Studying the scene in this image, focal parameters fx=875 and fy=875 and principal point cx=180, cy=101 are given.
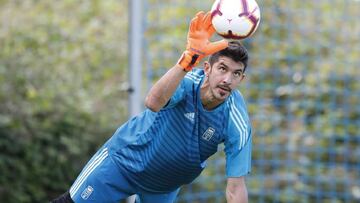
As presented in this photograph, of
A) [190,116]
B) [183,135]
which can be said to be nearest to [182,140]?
[183,135]

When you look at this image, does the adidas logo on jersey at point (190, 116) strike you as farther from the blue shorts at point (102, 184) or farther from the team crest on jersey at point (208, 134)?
the blue shorts at point (102, 184)

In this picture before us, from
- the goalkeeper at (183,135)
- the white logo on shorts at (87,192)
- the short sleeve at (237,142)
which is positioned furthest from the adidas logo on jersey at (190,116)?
the white logo on shorts at (87,192)

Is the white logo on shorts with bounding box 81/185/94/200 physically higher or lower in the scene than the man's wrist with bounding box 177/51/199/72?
lower

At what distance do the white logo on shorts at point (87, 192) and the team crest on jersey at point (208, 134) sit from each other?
0.78m

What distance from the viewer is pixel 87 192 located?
5457 millimetres

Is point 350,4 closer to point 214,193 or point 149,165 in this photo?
point 214,193

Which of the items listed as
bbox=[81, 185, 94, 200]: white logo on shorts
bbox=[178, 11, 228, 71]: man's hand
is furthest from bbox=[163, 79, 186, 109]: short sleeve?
bbox=[81, 185, 94, 200]: white logo on shorts

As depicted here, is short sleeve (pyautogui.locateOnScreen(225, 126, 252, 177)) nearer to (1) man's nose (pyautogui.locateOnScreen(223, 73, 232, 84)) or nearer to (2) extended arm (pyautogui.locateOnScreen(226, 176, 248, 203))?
(2) extended arm (pyautogui.locateOnScreen(226, 176, 248, 203))

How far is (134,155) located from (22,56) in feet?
11.3

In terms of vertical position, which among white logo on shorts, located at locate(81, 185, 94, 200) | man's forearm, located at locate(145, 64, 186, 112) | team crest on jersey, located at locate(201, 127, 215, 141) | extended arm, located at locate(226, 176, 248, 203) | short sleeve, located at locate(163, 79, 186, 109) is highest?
man's forearm, located at locate(145, 64, 186, 112)

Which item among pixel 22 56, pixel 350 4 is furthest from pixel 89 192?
pixel 350 4

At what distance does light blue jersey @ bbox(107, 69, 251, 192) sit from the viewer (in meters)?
5.20

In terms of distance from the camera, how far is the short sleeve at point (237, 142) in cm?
515

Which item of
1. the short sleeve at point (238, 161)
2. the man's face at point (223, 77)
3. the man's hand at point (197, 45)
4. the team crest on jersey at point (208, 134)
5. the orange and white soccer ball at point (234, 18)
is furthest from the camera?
the team crest on jersey at point (208, 134)
